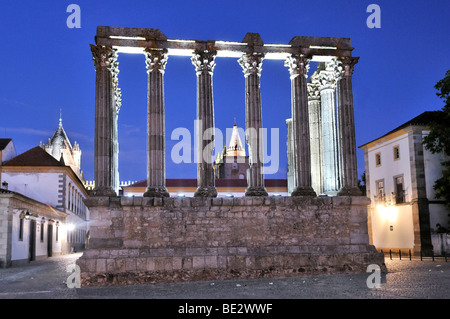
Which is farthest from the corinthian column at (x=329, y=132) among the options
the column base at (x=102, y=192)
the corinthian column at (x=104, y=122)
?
the column base at (x=102, y=192)

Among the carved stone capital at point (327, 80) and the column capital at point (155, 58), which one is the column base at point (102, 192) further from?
the carved stone capital at point (327, 80)

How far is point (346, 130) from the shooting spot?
2245 centimetres

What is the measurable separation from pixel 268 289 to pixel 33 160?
3177 cm

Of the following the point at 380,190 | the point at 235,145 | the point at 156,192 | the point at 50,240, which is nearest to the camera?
the point at 156,192

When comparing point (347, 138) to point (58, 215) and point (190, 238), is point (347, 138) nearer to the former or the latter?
point (190, 238)

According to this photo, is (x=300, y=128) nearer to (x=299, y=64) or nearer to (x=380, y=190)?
(x=299, y=64)

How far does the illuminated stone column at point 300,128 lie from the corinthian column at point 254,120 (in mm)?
1557

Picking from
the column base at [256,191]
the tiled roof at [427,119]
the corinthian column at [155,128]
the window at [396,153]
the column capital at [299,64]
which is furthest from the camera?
the window at [396,153]

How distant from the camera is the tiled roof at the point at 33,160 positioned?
136 ft

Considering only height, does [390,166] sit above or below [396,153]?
below

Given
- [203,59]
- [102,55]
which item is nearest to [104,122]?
[102,55]

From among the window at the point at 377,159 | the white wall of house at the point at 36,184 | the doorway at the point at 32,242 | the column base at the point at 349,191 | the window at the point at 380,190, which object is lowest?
the doorway at the point at 32,242

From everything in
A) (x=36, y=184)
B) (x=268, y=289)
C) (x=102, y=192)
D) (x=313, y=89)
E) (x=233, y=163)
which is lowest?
(x=268, y=289)

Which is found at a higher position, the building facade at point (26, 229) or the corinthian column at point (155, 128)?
the corinthian column at point (155, 128)
